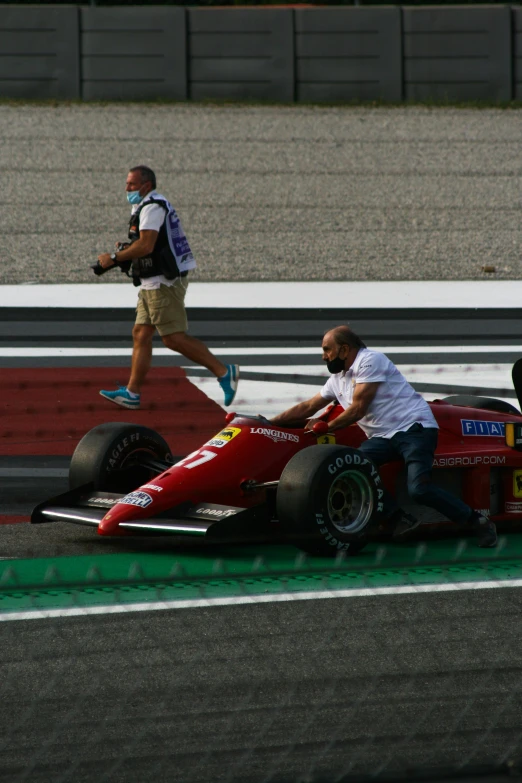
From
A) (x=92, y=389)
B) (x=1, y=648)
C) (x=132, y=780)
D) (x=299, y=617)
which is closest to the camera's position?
(x=132, y=780)

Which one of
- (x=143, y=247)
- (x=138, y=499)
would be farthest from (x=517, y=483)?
(x=143, y=247)

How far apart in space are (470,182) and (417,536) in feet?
53.6

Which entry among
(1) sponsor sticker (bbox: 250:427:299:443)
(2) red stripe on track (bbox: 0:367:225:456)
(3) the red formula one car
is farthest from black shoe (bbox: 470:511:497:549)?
(2) red stripe on track (bbox: 0:367:225:456)

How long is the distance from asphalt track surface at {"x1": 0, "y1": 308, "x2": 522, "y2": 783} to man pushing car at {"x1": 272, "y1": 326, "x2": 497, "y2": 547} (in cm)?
70

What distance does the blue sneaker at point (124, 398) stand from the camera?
1050 centimetres

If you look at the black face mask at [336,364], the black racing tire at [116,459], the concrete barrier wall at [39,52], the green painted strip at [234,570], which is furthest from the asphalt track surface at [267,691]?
the concrete barrier wall at [39,52]

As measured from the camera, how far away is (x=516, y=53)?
25031 millimetres

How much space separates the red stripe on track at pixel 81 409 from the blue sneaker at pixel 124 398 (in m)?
0.05

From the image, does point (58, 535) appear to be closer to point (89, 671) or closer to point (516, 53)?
point (89, 671)

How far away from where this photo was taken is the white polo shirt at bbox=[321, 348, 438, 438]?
6957mm

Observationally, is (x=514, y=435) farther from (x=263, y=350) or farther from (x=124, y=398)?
(x=263, y=350)

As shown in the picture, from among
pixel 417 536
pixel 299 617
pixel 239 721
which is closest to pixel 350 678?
pixel 239 721

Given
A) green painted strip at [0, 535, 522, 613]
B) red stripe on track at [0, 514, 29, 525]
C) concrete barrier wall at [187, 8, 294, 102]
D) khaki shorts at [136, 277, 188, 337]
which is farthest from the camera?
concrete barrier wall at [187, 8, 294, 102]

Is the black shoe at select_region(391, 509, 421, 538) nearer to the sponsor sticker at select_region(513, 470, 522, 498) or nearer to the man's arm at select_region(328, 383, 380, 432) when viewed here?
the man's arm at select_region(328, 383, 380, 432)
